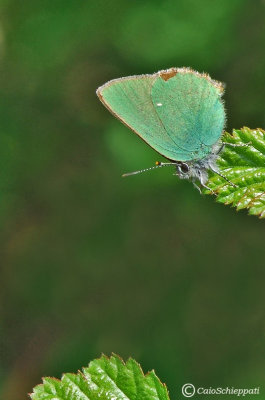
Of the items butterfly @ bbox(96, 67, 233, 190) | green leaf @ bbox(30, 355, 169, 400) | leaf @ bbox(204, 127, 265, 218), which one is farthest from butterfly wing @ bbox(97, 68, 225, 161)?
green leaf @ bbox(30, 355, 169, 400)

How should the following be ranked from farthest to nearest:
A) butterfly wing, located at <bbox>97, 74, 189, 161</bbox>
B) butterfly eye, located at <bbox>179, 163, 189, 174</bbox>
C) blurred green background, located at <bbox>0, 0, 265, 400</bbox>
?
1. blurred green background, located at <bbox>0, 0, 265, 400</bbox>
2. butterfly eye, located at <bbox>179, 163, 189, 174</bbox>
3. butterfly wing, located at <bbox>97, 74, 189, 161</bbox>

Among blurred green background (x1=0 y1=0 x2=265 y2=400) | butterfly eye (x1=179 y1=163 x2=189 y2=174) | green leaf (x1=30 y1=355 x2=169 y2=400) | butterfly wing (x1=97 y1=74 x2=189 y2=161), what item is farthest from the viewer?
blurred green background (x1=0 y1=0 x2=265 y2=400)

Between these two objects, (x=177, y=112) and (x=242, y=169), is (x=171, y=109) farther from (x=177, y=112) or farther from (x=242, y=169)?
(x=242, y=169)

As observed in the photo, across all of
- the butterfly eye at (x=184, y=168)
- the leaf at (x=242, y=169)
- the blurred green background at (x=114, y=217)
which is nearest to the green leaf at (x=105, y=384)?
the leaf at (x=242, y=169)

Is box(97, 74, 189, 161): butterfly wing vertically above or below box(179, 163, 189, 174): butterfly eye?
above

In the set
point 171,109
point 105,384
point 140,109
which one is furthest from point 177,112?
point 105,384

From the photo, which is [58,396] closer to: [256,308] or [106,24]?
[256,308]

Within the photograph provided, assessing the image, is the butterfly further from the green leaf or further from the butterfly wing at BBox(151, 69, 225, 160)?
the green leaf
